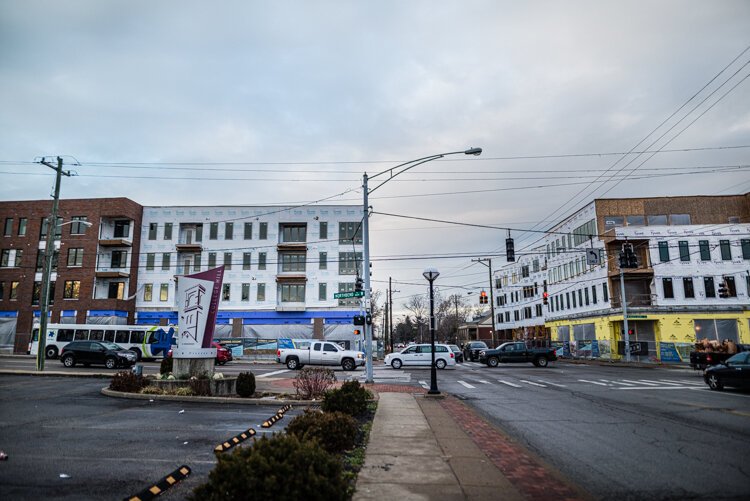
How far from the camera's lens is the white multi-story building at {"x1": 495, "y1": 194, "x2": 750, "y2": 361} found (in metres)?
41.5

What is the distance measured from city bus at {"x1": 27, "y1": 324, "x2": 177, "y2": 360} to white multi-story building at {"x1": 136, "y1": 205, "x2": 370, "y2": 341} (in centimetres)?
1152

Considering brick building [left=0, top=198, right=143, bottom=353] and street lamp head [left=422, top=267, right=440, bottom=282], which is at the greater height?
brick building [left=0, top=198, right=143, bottom=353]

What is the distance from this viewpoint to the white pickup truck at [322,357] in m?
30.9

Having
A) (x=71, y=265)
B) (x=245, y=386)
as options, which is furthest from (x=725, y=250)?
(x=71, y=265)

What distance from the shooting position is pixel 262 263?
2005 inches

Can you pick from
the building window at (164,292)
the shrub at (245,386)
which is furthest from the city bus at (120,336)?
the shrub at (245,386)

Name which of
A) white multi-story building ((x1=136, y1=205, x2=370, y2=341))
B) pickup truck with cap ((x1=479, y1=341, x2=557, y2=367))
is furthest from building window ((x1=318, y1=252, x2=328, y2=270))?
pickup truck with cap ((x1=479, y1=341, x2=557, y2=367))

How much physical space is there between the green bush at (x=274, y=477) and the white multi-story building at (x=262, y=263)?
45.1 m

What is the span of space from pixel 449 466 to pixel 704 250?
46.3 meters

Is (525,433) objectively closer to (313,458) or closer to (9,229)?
(313,458)

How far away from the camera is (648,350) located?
1625 inches

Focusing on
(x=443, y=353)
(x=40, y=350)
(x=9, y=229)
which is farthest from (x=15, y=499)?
(x=9, y=229)

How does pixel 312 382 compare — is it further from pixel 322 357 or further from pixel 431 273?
pixel 322 357

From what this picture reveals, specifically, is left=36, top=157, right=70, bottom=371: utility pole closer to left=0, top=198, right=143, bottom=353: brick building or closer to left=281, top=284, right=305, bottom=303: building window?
left=0, top=198, right=143, bottom=353: brick building
